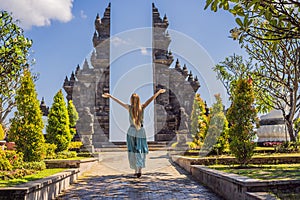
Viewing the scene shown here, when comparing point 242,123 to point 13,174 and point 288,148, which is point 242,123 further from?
point 288,148

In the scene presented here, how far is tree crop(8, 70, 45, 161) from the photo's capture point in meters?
10.4

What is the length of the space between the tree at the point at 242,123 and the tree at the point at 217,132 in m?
5.15

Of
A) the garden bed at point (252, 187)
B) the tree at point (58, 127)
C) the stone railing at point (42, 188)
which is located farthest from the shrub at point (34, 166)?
the tree at point (58, 127)

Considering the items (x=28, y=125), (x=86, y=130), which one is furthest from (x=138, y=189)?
(x=86, y=130)

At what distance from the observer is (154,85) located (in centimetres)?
2770

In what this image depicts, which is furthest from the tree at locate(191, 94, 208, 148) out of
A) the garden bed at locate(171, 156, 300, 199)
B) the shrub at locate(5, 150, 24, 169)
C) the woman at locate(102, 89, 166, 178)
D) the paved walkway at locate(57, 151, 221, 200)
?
the garden bed at locate(171, 156, 300, 199)

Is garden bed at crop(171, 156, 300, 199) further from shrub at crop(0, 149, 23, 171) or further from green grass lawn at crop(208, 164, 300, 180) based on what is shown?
shrub at crop(0, 149, 23, 171)

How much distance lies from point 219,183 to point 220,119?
9.70 metres

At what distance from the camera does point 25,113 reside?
10.7 meters

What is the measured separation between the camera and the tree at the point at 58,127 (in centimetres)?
1706

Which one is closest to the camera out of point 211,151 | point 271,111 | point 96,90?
point 211,151

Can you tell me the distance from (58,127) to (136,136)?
947 centimetres

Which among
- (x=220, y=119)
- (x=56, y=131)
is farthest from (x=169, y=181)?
(x=56, y=131)

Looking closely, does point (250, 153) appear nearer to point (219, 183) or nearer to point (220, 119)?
point (219, 183)
